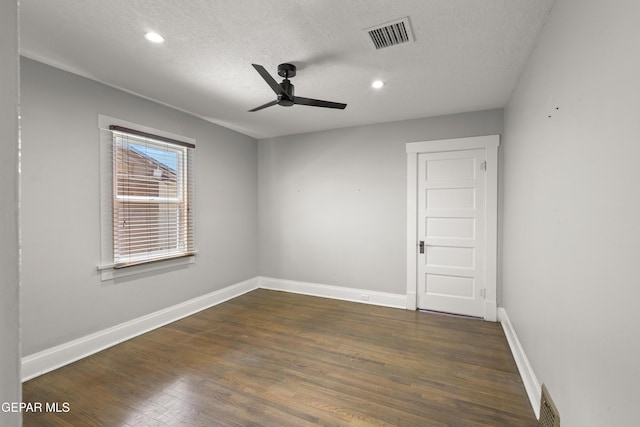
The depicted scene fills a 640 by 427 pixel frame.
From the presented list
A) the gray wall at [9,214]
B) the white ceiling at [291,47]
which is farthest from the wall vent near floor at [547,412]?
the white ceiling at [291,47]

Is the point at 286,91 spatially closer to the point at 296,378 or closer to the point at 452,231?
the point at 296,378

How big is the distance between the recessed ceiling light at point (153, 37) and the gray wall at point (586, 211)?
2.51 meters

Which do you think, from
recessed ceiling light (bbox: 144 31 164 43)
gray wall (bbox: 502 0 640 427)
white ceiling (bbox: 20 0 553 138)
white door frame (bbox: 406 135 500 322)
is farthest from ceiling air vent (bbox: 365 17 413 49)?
white door frame (bbox: 406 135 500 322)

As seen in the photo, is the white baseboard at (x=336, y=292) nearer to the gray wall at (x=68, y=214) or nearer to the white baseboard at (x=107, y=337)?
the white baseboard at (x=107, y=337)

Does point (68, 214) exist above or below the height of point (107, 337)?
above

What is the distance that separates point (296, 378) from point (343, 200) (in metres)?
2.58

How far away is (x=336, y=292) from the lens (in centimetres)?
437

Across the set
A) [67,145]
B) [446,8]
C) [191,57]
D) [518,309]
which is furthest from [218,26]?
[518,309]

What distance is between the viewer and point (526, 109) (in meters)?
2.37

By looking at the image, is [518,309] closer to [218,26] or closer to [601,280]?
[601,280]

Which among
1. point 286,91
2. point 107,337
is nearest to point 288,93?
point 286,91

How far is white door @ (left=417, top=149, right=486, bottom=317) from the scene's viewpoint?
3582 mm

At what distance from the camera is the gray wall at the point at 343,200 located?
3949 mm

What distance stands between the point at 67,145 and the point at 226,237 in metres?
2.18
